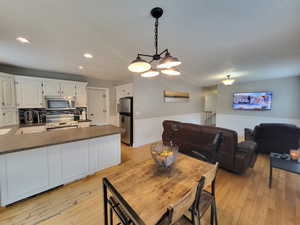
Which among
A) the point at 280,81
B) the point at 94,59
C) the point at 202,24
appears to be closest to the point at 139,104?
the point at 94,59

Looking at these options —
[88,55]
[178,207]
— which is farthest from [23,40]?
[178,207]

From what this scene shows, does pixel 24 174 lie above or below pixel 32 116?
below

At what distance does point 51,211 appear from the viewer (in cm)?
166

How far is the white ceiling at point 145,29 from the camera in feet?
4.25

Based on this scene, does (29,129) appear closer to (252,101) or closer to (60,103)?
(60,103)

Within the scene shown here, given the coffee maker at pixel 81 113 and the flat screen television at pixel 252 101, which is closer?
the coffee maker at pixel 81 113

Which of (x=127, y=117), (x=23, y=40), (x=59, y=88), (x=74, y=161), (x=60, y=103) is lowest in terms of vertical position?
(x=74, y=161)

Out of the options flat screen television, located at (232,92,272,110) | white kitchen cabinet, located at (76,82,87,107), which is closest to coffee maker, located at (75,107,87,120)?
white kitchen cabinet, located at (76,82,87,107)

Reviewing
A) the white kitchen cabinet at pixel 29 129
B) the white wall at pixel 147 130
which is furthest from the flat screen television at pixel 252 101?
the white kitchen cabinet at pixel 29 129

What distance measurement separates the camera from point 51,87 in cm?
369

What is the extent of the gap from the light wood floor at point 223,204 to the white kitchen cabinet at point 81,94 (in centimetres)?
273

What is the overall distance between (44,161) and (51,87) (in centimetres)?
267

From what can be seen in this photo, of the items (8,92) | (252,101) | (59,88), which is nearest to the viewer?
(8,92)

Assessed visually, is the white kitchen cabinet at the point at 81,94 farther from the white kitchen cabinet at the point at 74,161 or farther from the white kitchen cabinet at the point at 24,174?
the white kitchen cabinet at the point at 24,174
